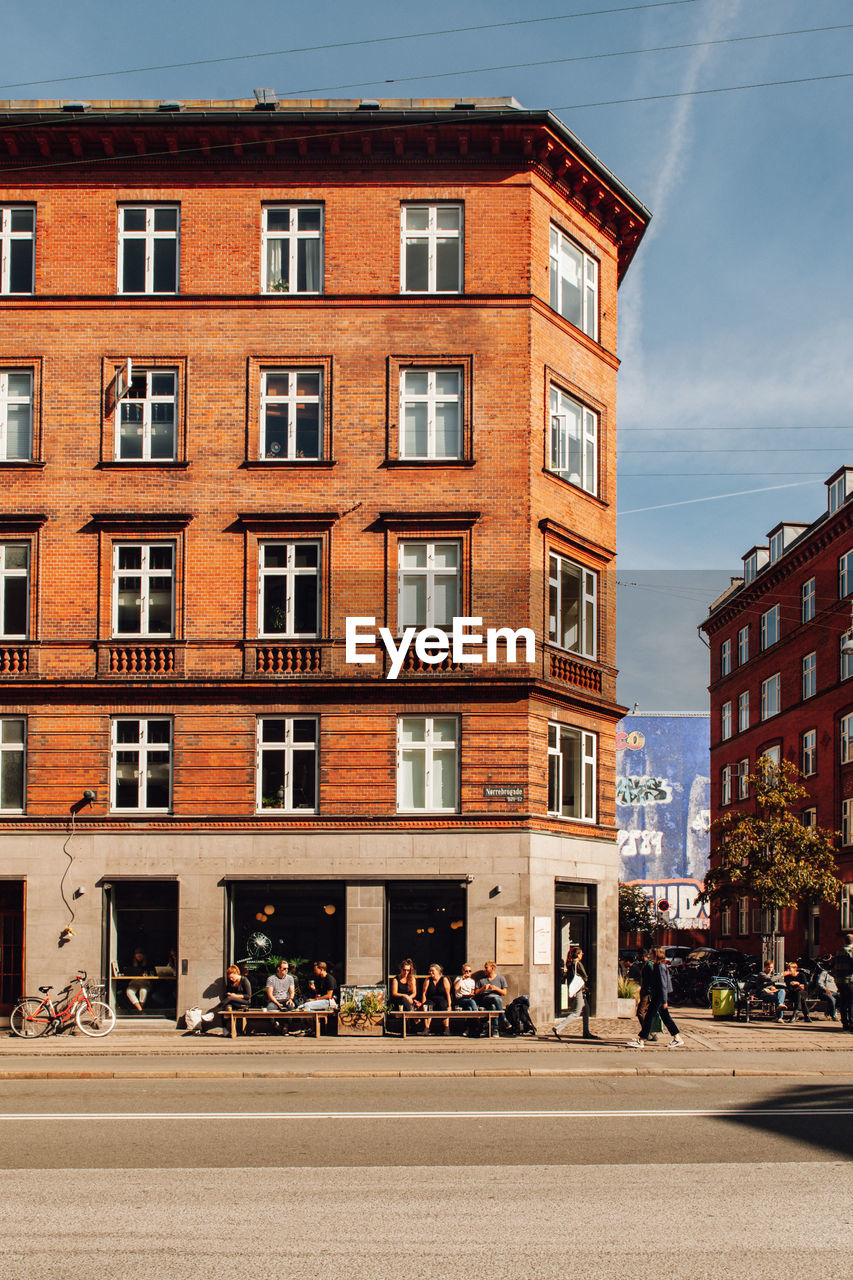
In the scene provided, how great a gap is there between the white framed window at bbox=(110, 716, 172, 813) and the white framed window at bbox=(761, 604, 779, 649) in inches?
1556

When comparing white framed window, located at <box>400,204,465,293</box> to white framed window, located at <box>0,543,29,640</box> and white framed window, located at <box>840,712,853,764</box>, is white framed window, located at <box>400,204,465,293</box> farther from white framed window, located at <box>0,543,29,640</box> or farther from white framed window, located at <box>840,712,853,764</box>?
white framed window, located at <box>840,712,853,764</box>

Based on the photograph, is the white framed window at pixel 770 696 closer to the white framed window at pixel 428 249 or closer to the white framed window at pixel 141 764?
the white framed window at pixel 428 249

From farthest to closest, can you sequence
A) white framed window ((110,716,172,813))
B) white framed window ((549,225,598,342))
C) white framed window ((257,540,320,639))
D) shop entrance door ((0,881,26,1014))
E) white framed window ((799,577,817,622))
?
white framed window ((799,577,817,622))
white framed window ((549,225,598,342))
white framed window ((257,540,320,639))
white framed window ((110,716,172,813))
shop entrance door ((0,881,26,1014))

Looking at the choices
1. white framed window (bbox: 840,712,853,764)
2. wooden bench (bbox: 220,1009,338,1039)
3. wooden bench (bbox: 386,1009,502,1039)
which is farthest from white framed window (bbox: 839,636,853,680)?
wooden bench (bbox: 220,1009,338,1039)

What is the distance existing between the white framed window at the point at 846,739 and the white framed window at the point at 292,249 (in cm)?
3079

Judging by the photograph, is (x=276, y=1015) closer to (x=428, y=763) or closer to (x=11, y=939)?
(x=428, y=763)

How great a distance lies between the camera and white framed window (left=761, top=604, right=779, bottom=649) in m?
62.5

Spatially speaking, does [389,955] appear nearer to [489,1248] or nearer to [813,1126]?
[813,1126]

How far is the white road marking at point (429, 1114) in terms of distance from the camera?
1462 cm

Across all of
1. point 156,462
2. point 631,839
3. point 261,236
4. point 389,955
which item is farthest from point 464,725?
point 631,839

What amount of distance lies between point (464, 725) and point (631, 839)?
79.1 metres

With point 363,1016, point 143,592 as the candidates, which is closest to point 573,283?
point 143,592

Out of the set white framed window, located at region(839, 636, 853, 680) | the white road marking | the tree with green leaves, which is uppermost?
white framed window, located at region(839, 636, 853, 680)

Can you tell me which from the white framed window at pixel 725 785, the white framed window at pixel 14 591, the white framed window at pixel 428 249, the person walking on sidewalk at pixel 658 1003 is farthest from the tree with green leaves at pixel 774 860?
the white framed window at pixel 725 785
